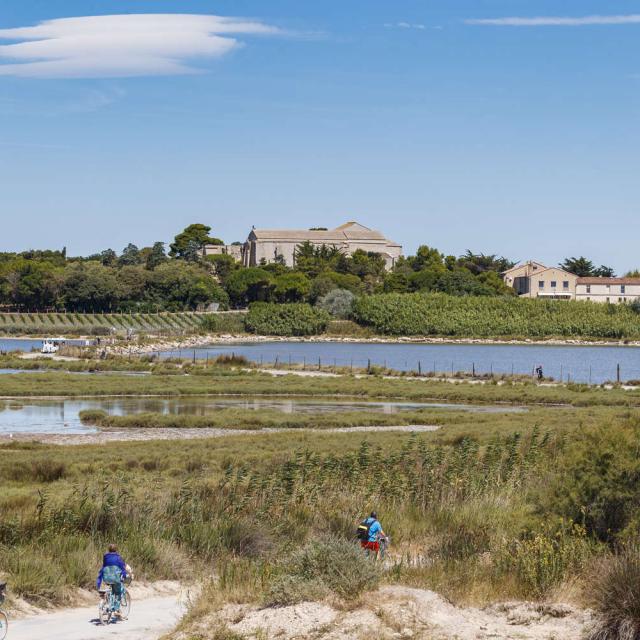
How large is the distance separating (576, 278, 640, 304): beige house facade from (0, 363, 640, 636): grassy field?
147 metres

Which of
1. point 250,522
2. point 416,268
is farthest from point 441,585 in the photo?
point 416,268

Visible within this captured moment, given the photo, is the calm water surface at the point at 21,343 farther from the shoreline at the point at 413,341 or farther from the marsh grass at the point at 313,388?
the marsh grass at the point at 313,388

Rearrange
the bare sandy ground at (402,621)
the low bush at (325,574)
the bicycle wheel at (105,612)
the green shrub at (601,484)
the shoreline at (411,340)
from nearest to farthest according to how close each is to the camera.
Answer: the bare sandy ground at (402,621), the low bush at (325,574), the bicycle wheel at (105,612), the green shrub at (601,484), the shoreline at (411,340)

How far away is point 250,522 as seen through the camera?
17.0m

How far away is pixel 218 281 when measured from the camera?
180 metres

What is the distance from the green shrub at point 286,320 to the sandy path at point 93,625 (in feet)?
410

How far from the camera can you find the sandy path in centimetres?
1234

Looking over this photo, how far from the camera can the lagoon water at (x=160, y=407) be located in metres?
45.3

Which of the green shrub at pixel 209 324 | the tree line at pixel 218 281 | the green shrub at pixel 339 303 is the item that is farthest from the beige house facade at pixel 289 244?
the green shrub at pixel 209 324

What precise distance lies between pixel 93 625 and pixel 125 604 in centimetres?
60

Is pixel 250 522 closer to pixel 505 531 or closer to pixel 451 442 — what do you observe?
pixel 505 531

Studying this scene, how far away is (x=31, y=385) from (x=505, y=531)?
45841 millimetres

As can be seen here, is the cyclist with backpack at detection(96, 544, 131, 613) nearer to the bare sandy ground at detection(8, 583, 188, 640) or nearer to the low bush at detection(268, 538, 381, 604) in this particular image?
the bare sandy ground at detection(8, 583, 188, 640)

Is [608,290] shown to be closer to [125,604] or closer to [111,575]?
[125,604]
